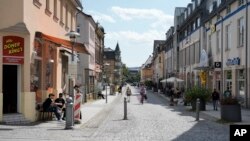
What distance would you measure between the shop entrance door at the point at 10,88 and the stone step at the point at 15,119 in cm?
67

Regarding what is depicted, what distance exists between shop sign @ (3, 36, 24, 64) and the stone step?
208 cm

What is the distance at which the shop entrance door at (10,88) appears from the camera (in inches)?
786

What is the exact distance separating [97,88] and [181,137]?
42.5m

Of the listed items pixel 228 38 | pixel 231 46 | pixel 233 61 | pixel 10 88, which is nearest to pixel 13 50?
pixel 10 88

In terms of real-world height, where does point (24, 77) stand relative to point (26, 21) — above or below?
below

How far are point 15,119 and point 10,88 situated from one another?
157cm

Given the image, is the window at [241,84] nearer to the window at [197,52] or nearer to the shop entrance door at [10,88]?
the window at [197,52]

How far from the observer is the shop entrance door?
65.5 feet

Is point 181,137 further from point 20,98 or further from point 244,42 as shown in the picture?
point 244,42

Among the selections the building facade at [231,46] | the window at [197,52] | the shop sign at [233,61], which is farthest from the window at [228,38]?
the window at [197,52]

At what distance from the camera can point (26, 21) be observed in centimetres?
1928

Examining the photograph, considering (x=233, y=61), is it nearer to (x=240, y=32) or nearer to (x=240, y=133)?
(x=240, y=32)

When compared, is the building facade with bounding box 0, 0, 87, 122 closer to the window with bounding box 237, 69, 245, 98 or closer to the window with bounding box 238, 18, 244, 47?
the window with bounding box 237, 69, 245, 98

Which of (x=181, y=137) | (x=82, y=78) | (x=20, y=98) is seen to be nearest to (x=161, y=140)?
(x=181, y=137)
